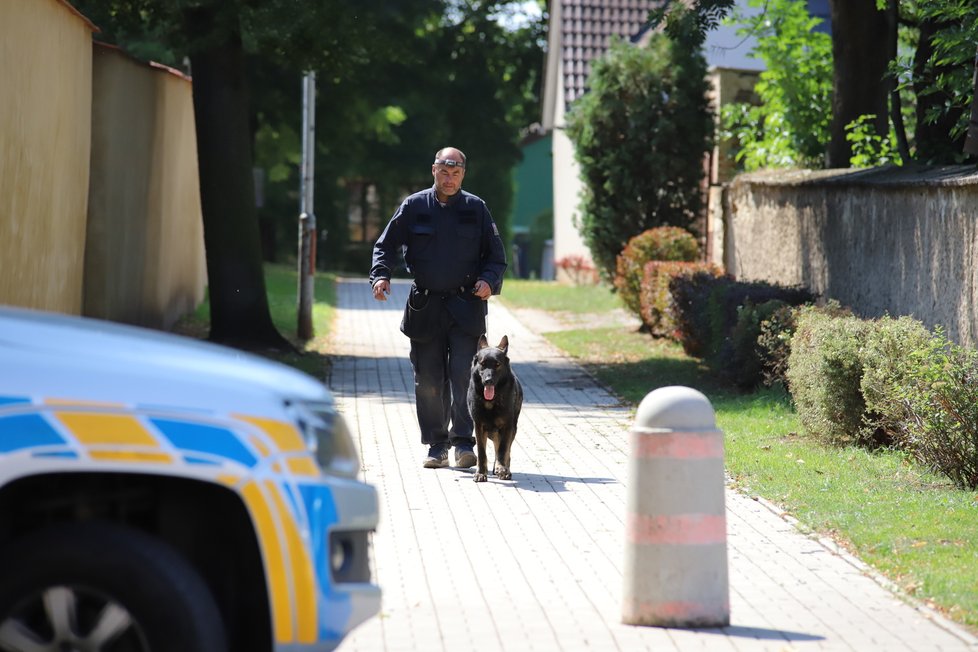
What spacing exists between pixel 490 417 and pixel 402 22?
87.2ft

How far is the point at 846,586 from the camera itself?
688cm

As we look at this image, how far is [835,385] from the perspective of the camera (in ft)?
35.0

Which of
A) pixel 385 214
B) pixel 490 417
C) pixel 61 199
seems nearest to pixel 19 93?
pixel 61 199

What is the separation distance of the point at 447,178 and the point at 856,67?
335 inches

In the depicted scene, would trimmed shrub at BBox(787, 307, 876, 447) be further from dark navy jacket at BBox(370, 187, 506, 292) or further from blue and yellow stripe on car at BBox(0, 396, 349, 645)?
blue and yellow stripe on car at BBox(0, 396, 349, 645)

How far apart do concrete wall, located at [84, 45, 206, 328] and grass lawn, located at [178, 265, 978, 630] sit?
2111 mm

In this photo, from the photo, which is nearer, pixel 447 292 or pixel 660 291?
pixel 447 292

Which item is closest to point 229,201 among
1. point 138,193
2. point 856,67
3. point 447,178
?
point 138,193

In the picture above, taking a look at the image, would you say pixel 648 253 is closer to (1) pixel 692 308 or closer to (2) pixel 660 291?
(2) pixel 660 291

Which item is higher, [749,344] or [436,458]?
[749,344]

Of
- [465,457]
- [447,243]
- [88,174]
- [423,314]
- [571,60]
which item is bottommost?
[465,457]

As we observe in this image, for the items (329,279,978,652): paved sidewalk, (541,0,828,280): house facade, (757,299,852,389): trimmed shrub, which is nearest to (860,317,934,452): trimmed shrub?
(329,279,978,652): paved sidewalk

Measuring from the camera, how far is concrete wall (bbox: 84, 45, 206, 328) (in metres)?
15.5

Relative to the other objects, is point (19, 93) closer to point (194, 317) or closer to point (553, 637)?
point (553, 637)
